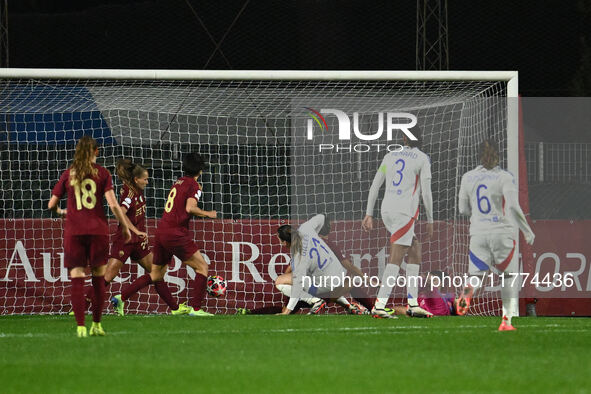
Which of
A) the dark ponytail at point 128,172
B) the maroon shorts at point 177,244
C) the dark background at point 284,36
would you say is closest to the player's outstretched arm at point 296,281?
the maroon shorts at point 177,244

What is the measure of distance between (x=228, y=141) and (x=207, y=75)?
7.08 feet

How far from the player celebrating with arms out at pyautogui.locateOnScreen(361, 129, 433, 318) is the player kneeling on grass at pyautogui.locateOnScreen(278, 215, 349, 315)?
4.29ft

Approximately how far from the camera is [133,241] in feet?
39.8

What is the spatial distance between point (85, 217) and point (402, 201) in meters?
3.99

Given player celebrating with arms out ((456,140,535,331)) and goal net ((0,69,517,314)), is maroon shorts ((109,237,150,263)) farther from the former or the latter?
player celebrating with arms out ((456,140,535,331))

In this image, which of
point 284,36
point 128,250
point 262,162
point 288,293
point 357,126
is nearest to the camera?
point 128,250

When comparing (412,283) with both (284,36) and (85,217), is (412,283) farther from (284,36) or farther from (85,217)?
(284,36)

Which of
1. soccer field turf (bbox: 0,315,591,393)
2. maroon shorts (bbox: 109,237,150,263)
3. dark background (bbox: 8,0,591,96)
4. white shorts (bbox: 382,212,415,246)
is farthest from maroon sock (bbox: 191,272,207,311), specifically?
dark background (bbox: 8,0,591,96)

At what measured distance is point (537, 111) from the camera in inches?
1063

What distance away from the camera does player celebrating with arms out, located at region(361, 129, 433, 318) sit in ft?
37.4

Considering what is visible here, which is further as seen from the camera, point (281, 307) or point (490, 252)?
point (281, 307)

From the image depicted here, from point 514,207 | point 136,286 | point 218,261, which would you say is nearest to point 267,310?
point 218,261

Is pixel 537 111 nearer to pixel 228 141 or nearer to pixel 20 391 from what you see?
pixel 228 141

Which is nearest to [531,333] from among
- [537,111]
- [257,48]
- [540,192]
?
[540,192]
